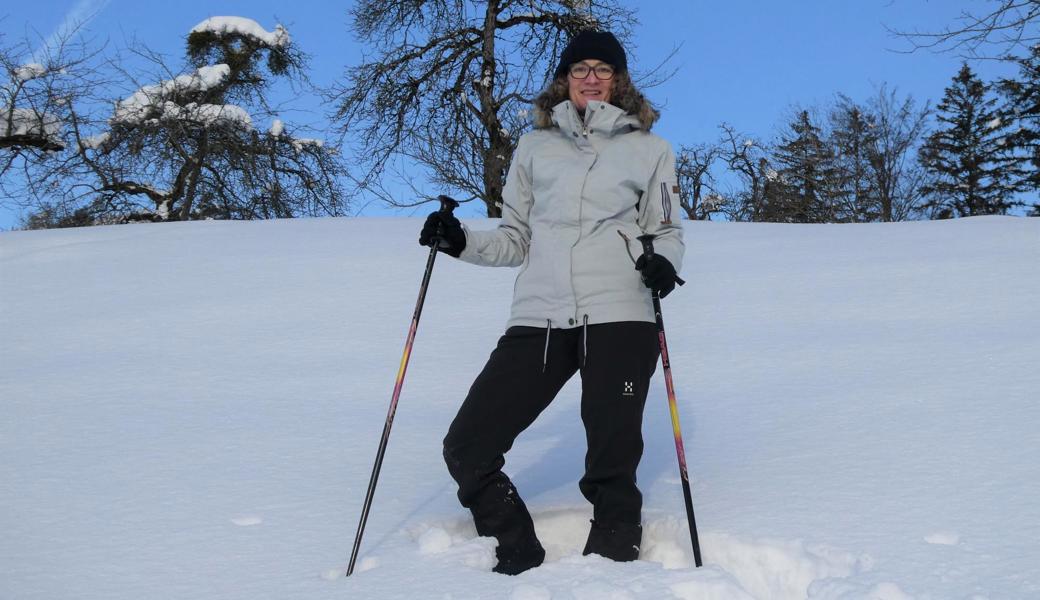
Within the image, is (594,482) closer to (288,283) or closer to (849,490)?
(849,490)

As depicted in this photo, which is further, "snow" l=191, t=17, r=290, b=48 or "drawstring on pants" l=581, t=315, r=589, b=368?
"snow" l=191, t=17, r=290, b=48

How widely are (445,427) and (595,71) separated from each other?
187 centimetres

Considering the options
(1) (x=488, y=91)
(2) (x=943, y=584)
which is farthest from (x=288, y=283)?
(1) (x=488, y=91)

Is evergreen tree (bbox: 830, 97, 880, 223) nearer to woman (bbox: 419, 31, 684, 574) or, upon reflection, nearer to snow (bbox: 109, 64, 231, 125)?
snow (bbox: 109, 64, 231, 125)

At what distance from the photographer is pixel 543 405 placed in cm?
261

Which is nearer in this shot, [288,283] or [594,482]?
[594,482]

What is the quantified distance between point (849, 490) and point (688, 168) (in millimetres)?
21226

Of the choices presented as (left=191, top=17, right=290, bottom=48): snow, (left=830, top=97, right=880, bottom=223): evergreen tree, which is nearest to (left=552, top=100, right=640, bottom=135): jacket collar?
(left=191, top=17, right=290, bottom=48): snow

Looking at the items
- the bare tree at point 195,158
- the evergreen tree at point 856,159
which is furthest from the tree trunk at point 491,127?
the evergreen tree at point 856,159

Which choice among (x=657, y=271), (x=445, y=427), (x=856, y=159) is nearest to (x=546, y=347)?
(x=657, y=271)

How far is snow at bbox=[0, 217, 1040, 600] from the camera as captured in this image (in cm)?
239

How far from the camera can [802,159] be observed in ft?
91.5

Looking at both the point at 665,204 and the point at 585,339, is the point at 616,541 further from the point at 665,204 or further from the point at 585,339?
the point at 665,204

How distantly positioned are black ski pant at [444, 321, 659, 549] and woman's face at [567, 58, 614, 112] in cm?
72
